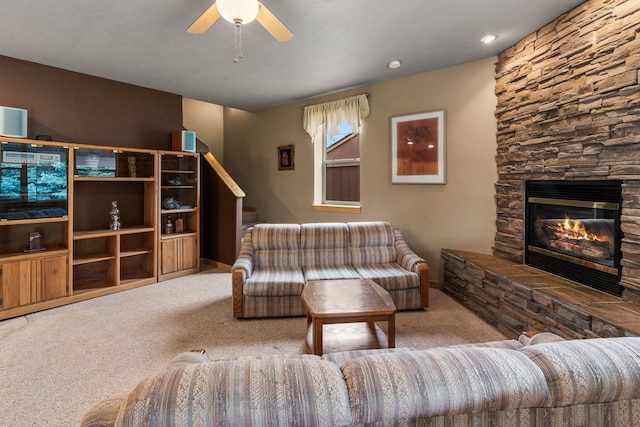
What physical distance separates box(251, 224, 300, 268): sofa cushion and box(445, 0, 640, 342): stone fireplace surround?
7.27ft

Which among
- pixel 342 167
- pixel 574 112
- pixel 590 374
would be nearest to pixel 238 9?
pixel 590 374

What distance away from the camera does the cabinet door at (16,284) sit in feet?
10.5

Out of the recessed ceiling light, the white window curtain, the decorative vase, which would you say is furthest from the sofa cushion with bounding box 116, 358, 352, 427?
the white window curtain

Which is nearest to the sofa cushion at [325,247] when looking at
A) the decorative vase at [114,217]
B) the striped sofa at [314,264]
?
the striped sofa at [314,264]

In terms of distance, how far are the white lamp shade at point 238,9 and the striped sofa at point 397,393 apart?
79.2 inches

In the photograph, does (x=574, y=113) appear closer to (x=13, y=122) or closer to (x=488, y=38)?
(x=488, y=38)

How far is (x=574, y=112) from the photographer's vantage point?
269 centimetres

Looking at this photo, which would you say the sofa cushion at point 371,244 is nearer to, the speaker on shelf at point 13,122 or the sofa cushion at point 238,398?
the sofa cushion at point 238,398

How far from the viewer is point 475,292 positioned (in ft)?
10.9

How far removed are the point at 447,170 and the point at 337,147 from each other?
A: 182 centimetres

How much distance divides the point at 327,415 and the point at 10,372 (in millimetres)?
2715

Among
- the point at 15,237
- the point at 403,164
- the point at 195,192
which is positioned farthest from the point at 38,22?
the point at 403,164

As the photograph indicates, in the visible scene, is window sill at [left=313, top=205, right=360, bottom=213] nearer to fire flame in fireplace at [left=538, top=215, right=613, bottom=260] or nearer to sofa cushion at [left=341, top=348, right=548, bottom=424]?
fire flame in fireplace at [left=538, top=215, right=613, bottom=260]

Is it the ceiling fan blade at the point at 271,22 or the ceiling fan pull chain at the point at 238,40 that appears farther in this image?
the ceiling fan pull chain at the point at 238,40
